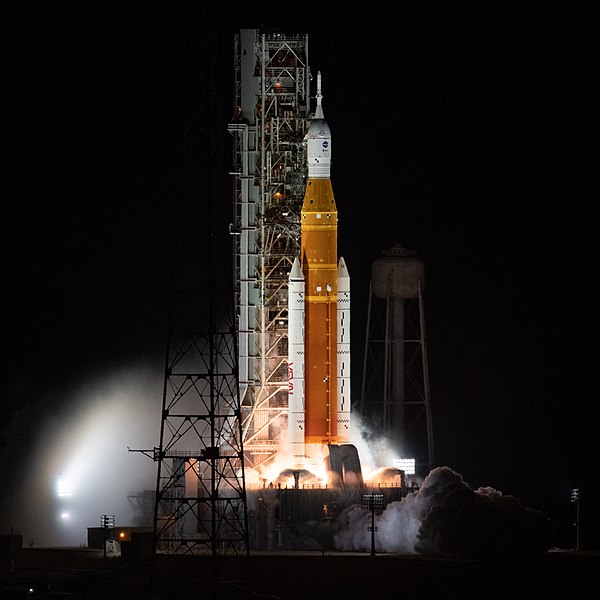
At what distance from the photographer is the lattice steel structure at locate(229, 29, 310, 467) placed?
3022 inches

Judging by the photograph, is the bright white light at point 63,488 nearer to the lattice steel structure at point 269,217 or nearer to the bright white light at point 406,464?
the lattice steel structure at point 269,217

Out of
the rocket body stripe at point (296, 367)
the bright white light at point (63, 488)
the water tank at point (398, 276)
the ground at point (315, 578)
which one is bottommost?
the ground at point (315, 578)

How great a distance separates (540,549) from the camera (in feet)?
224

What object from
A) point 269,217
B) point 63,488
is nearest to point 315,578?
point 269,217

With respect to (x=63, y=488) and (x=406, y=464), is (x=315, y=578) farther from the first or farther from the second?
(x=63, y=488)

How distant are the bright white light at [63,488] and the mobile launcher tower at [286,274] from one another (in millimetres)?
13726

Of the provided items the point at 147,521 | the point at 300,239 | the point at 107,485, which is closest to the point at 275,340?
the point at 300,239

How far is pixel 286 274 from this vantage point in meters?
77.0

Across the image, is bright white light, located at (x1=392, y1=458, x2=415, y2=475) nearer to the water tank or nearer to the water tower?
the water tower

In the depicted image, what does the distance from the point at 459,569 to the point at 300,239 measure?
18363 mm

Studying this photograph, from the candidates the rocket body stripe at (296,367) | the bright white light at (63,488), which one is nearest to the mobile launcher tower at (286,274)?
the rocket body stripe at (296,367)

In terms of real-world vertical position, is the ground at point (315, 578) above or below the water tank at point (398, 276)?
below

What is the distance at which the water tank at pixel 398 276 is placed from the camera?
82688 millimetres

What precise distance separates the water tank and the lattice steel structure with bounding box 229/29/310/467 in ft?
22.5
